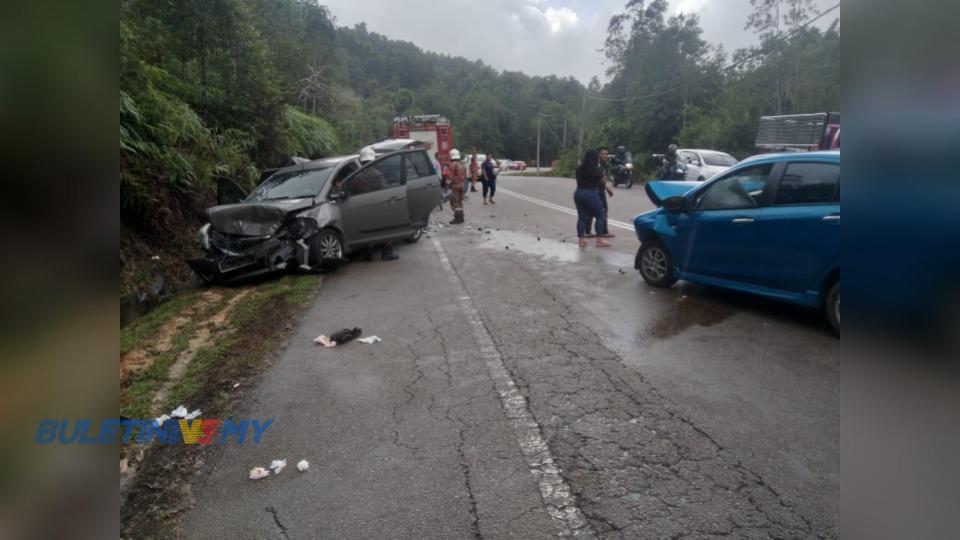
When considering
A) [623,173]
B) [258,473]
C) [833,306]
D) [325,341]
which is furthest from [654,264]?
[623,173]

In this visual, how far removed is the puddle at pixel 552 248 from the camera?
30.7ft

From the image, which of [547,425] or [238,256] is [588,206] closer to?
[238,256]

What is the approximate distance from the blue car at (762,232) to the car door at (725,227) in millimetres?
10

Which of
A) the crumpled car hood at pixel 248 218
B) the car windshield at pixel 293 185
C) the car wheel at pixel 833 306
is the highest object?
the car windshield at pixel 293 185

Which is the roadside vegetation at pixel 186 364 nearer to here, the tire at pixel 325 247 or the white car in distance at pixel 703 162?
the tire at pixel 325 247

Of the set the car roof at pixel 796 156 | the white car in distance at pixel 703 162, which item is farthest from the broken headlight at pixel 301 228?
the white car in distance at pixel 703 162

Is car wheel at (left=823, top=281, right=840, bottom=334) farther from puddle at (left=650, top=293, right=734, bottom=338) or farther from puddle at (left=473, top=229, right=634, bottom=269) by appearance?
puddle at (left=473, top=229, right=634, bottom=269)

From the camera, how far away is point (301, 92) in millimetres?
22609

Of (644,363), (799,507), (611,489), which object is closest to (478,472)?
(611,489)

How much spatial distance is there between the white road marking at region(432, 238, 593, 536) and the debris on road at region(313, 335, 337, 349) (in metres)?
1.38

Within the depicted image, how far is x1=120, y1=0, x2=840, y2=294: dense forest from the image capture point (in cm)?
880

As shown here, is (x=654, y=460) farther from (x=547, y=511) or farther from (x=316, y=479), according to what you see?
(x=316, y=479)

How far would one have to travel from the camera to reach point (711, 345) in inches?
204

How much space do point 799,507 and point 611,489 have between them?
88 centimetres
